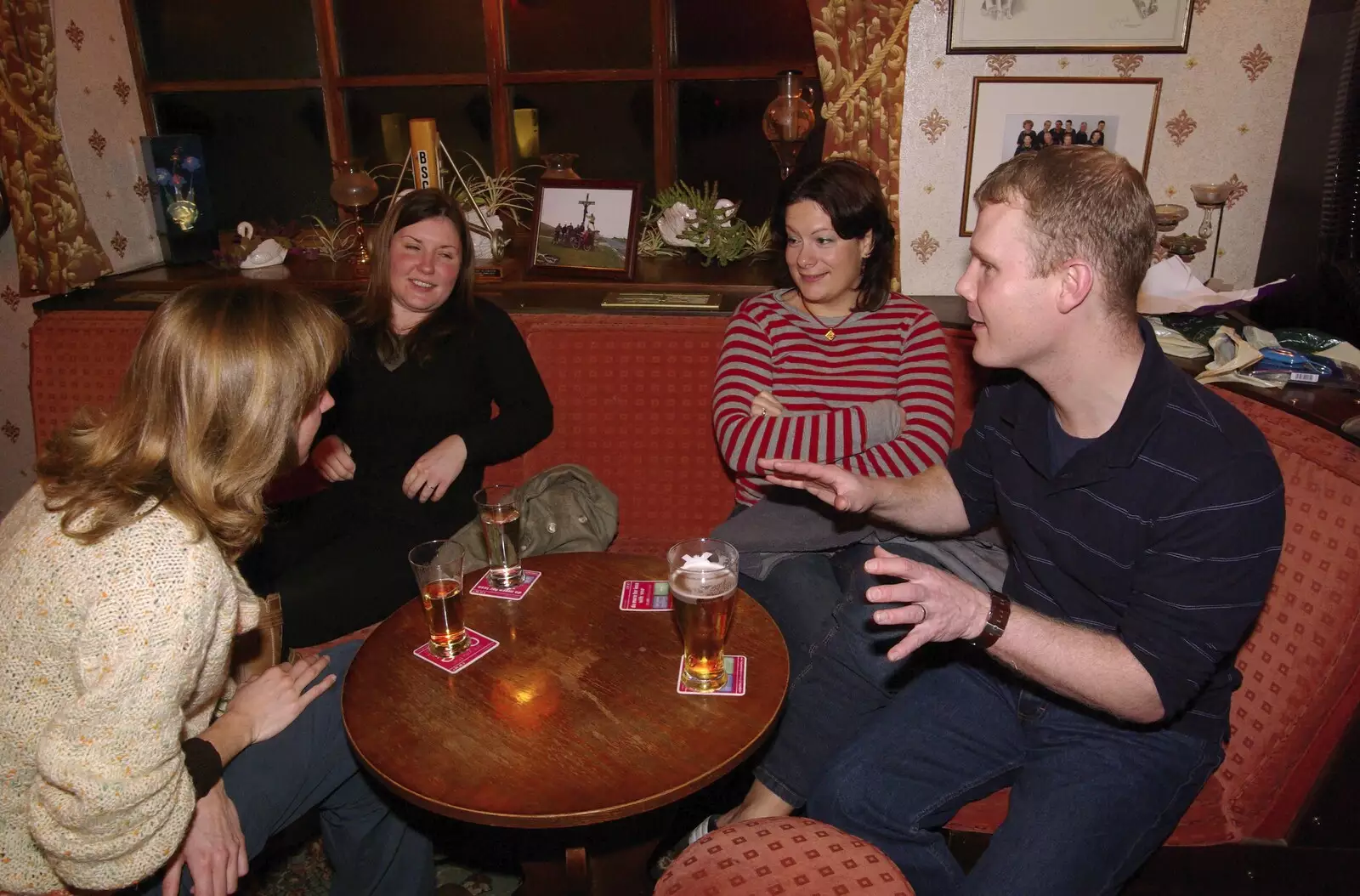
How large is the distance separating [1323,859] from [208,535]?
6.57 feet

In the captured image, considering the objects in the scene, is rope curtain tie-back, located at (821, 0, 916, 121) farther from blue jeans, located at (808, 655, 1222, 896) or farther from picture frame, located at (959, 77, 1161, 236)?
blue jeans, located at (808, 655, 1222, 896)

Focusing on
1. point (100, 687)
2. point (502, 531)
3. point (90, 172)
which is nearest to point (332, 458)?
point (502, 531)

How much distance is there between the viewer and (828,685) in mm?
1807

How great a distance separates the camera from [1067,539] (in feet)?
5.02

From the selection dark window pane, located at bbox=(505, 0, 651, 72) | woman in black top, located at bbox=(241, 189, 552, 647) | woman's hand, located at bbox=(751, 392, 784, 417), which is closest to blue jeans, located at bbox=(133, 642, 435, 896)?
woman in black top, located at bbox=(241, 189, 552, 647)

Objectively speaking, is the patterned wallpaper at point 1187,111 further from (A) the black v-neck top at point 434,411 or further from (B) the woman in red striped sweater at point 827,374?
(A) the black v-neck top at point 434,411

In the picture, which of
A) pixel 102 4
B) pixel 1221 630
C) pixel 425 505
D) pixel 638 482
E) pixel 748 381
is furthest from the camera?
pixel 102 4

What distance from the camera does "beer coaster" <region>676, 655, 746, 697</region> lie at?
1.41 meters

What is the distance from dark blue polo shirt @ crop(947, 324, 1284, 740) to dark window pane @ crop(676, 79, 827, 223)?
6.00 feet

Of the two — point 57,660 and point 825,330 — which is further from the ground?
point 825,330

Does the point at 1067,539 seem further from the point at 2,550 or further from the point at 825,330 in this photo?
the point at 2,550

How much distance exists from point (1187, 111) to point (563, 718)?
2.44 metres

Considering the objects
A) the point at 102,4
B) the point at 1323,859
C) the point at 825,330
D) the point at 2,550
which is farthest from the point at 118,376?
the point at 1323,859

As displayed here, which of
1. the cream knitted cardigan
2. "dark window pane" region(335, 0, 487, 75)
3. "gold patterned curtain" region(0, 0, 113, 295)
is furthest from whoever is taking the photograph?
"dark window pane" region(335, 0, 487, 75)
